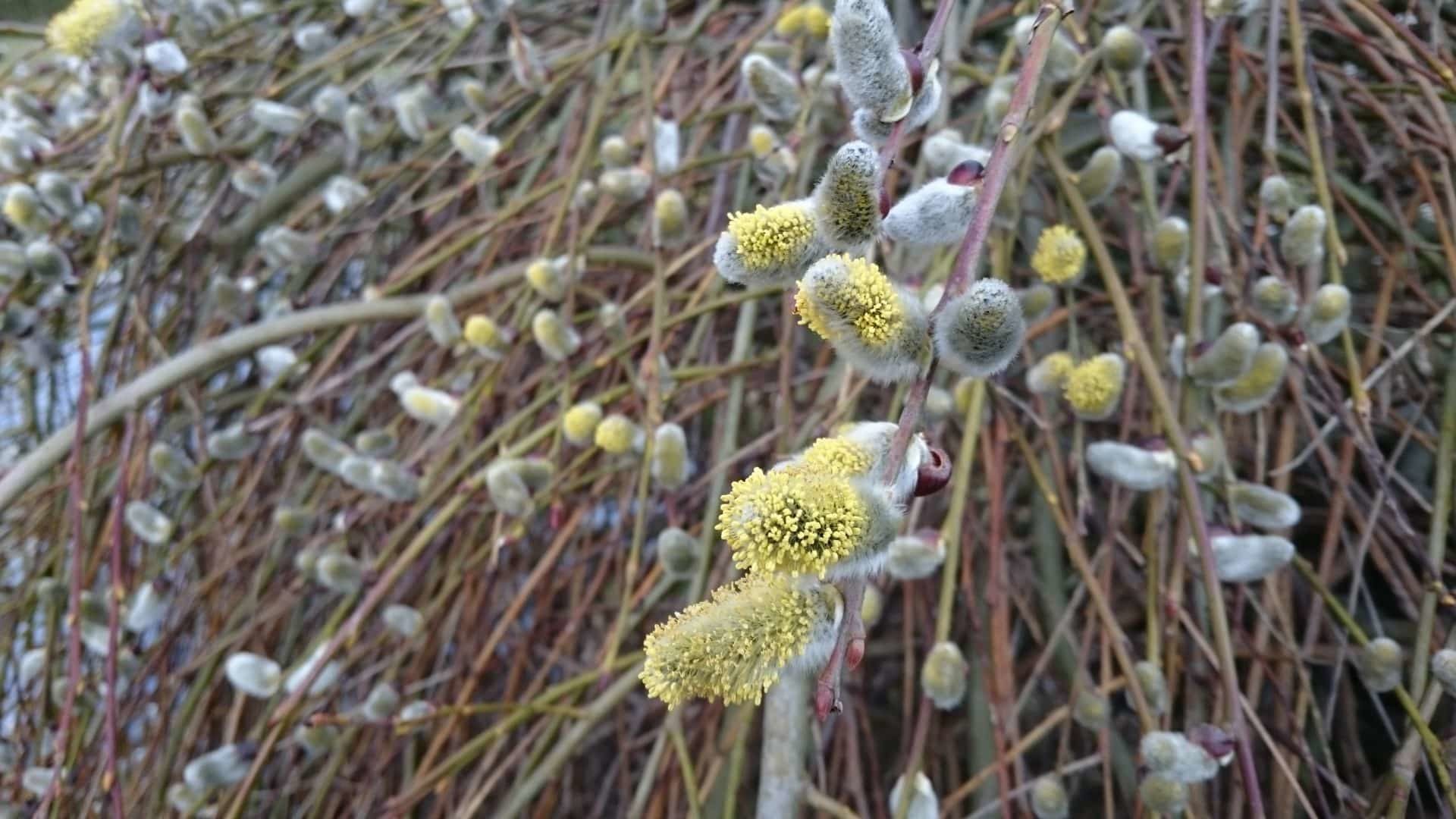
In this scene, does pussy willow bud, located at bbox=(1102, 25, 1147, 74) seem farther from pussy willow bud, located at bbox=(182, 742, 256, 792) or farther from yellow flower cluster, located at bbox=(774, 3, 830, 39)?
pussy willow bud, located at bbox=(182, 742, 256, 792)

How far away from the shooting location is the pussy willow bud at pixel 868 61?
499 millimetres

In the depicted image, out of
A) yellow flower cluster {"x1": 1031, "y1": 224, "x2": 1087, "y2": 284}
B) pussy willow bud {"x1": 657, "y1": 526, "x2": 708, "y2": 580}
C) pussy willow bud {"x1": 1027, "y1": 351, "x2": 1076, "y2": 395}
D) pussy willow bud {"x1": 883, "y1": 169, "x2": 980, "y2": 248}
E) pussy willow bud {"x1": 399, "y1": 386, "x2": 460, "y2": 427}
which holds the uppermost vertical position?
pussy willow bud {"x1": 883, "y1": 169, "x2": 980, "y2": 248}

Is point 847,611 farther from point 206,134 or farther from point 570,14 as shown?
point 570,14

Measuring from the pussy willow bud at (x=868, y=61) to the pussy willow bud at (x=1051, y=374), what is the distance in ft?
1.07

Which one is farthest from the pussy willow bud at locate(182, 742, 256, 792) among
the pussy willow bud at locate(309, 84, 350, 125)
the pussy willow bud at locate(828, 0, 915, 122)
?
the pussy willow bud at locate(828, 0, 915, 122)

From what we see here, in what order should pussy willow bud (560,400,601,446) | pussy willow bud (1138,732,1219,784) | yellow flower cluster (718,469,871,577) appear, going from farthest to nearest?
1. pussy willow bud (560,400,601,446)
2. pussy willow bud (1138,732,1219,784)
3. yellow flower cluster (718,469,871,577)

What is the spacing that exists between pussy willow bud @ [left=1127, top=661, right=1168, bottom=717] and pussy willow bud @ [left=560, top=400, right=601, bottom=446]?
42 cm

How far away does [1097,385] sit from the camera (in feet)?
2.39

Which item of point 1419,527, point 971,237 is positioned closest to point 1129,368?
point 1419,527

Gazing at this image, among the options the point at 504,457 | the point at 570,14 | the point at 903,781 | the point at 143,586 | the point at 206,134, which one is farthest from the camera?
the point at 570,14

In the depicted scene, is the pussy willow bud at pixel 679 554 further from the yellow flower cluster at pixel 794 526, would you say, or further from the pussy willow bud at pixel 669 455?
the yellow flower cluster at pixel 794 526

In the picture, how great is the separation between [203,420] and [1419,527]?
1144 mm

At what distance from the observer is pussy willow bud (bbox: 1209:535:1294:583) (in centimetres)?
68

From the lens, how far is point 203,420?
1.16 m
